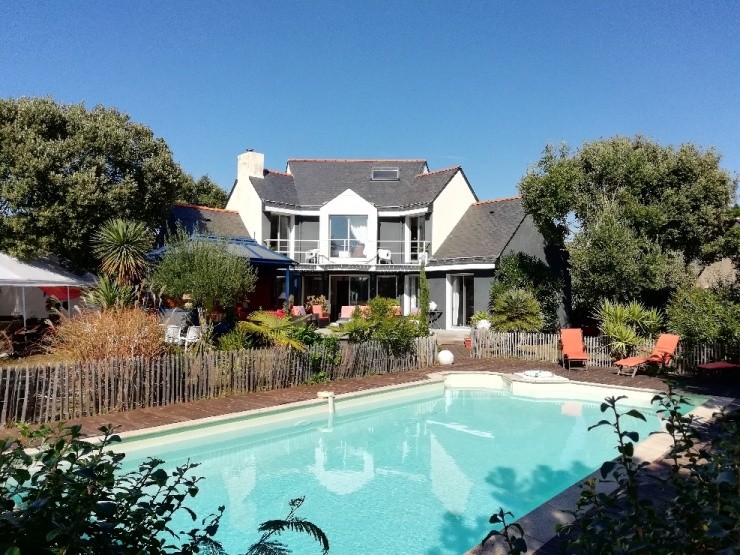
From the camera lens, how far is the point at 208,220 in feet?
83.5

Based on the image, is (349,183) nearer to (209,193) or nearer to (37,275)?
(37,275)

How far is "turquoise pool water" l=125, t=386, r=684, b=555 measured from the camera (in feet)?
20.9

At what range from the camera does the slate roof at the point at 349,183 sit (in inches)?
1056

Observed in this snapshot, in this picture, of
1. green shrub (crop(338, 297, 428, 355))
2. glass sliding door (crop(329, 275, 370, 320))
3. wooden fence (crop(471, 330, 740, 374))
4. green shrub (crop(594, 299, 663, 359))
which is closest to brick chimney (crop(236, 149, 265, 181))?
glass sliding door (crop(329, 275, 370, 320))

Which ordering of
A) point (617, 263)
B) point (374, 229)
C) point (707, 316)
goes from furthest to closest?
point (374, 229)
point (617, 263)
point (707, 316)

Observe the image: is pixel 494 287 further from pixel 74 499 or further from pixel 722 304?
pixel 74 499

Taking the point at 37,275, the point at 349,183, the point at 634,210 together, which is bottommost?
the point at 37,275

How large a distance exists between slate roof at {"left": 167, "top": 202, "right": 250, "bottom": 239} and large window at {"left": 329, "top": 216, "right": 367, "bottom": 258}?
467 cm

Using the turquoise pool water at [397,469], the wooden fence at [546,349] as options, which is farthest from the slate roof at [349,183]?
the turquoise pool water at [397,469]

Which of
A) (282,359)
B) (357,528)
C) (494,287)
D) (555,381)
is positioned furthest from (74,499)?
(494,287)

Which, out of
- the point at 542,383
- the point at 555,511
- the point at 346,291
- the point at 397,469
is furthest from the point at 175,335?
the point at 346,291

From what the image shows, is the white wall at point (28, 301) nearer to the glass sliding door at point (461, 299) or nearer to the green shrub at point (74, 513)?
the glass sliding door at point (461, 299)

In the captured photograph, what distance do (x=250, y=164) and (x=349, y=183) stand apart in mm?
5822

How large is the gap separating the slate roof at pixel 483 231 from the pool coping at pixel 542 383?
30.8 feet
